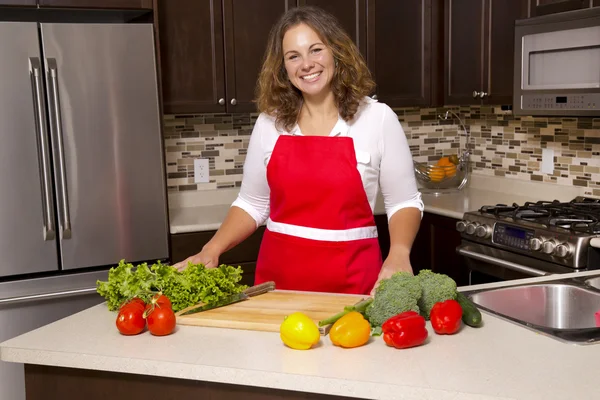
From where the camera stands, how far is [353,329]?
1712mm

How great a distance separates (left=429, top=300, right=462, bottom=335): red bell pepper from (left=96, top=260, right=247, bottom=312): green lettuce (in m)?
0.59

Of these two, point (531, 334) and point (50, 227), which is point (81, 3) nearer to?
point (50, 227)

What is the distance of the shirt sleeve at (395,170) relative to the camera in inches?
104

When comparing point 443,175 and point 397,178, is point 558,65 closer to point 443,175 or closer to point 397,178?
point 443,175

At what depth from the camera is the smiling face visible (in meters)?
2.55

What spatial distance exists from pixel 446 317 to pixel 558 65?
2.12 m

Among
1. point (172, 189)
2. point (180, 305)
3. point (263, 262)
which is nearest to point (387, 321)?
point (180, 305)

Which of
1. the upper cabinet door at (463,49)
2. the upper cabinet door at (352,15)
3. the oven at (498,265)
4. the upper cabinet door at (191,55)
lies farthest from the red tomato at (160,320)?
the upper cabinet door at (463,49)

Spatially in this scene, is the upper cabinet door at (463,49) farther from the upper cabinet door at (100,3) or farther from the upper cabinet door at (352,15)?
the upper cabinet door at (100,3)

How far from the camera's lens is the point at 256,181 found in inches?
110

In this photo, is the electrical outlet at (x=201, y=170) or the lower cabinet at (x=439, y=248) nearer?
the lower cabinet at (x=439, y=248)

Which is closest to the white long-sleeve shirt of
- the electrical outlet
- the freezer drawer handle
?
the freezer drawer handle

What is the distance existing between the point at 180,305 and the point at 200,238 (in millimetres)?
1761

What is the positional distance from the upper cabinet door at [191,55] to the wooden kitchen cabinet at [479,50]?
1.33 meters
